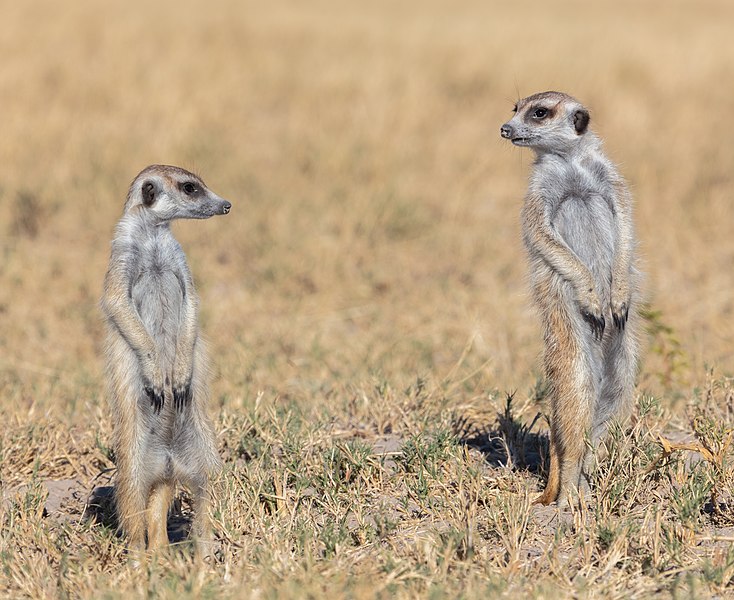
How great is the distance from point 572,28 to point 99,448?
541 inches

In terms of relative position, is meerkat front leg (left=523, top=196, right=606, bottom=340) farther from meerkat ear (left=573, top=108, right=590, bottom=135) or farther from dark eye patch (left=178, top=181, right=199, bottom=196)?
dark eye patch (left=178, top=181, right=199, bottom=196)

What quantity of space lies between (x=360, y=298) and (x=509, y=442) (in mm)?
3270

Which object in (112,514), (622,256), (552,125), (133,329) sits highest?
(552,125)

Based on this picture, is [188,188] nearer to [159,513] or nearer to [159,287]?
[159,287]

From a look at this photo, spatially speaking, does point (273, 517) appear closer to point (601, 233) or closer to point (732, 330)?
point (601, 233)

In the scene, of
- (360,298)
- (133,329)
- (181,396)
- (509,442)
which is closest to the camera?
(133,329)

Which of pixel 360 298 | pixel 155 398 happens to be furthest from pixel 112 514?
pixel 360 298

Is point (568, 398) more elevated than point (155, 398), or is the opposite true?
point (155, 398)

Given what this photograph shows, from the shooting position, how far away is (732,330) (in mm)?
7176

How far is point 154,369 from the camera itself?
3984 millimetres

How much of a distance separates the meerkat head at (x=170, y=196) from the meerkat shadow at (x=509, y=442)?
58.1 inches

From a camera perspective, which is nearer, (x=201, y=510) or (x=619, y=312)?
(x=201, y=510)

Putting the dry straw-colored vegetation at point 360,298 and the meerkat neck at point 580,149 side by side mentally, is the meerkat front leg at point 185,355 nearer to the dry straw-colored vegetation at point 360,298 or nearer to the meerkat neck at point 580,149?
the dry straw-colored vegetation at point 360,298

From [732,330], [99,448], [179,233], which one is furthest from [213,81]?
[99,448]
